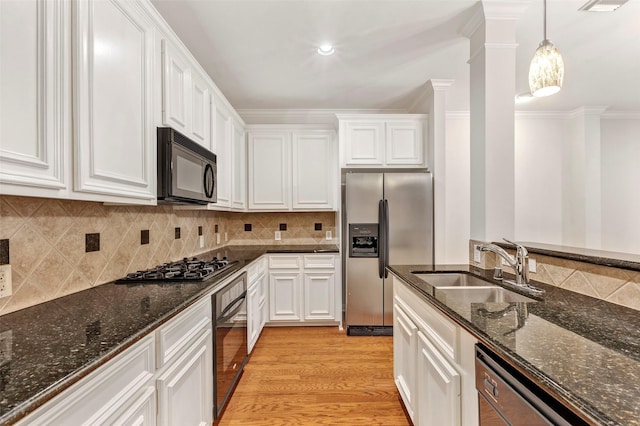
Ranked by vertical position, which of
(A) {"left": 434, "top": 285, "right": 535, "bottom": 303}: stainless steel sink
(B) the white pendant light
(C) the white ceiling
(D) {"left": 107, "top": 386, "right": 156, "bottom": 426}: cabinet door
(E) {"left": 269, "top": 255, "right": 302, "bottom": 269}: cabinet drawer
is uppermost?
(C) the white ceiling

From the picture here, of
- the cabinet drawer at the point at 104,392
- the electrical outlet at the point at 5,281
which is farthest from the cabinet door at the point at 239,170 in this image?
the cabinet drawer at the point at 104,392

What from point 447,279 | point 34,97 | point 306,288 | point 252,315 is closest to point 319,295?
point 306,288

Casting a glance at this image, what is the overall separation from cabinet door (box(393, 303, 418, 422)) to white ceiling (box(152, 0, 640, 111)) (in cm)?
202

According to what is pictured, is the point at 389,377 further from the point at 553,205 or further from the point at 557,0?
the point at 553,205

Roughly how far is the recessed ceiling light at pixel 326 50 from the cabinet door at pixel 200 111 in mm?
965

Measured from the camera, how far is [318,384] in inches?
89.7

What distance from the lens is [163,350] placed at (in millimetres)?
1155

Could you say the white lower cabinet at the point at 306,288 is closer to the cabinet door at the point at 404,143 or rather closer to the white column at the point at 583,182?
the cabinet door at the point at 404,143

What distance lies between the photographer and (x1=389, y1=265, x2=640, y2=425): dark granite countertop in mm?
609

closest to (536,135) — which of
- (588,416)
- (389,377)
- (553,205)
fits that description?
(553,205)

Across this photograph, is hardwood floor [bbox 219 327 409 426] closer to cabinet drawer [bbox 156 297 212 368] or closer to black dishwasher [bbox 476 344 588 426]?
cabinet drawer [bbox 156 297 212 368]

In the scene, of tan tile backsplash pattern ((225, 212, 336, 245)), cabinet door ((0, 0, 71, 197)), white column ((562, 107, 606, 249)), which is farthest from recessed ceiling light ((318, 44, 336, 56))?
white column ((562, 107, 606, 249))

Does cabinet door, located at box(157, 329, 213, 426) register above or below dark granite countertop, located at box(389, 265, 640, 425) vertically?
below

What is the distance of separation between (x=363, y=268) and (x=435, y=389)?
1.86m
